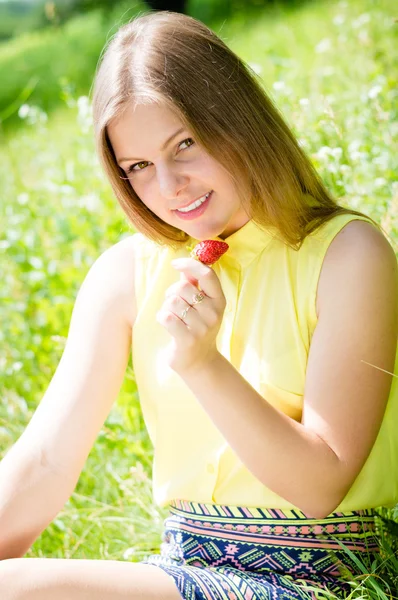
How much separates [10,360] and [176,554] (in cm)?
172

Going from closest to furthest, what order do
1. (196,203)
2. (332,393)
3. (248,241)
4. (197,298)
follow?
1. (197,298)
2. (332,393)
3. (196,203)
4. (248,241)

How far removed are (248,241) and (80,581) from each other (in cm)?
82

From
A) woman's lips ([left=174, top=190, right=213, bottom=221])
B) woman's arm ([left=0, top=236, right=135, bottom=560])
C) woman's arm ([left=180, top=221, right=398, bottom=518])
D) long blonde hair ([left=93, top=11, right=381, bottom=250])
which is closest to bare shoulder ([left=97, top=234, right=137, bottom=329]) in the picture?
woman's arm ([left=0, top=236, right=135, bottom=560])

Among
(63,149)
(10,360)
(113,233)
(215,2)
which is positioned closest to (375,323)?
(113,233)

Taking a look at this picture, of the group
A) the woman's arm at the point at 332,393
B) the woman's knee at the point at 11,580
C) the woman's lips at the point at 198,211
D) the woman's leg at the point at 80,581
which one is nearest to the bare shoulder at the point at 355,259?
the woman's arm at the point at 332,393

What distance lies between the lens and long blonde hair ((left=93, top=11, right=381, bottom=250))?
182 centimetres

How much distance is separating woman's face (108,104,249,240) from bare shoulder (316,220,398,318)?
24 cm

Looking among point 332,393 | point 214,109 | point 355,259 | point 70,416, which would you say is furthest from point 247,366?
point 214,109

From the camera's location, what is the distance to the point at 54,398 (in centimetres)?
204

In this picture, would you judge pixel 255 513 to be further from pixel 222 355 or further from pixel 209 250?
pixel 209 250

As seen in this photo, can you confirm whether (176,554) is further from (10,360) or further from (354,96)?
(354,96)

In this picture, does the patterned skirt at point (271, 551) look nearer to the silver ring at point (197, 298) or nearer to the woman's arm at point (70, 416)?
Answer: the woman's arm at point (70, 416)

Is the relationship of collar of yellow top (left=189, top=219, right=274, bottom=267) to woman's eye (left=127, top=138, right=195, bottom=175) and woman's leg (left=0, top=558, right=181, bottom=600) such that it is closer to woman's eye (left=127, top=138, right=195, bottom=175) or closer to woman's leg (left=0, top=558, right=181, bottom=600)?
woman's eye (left=127, top=138, right=195, bottom=175)

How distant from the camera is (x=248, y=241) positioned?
1.98 m
